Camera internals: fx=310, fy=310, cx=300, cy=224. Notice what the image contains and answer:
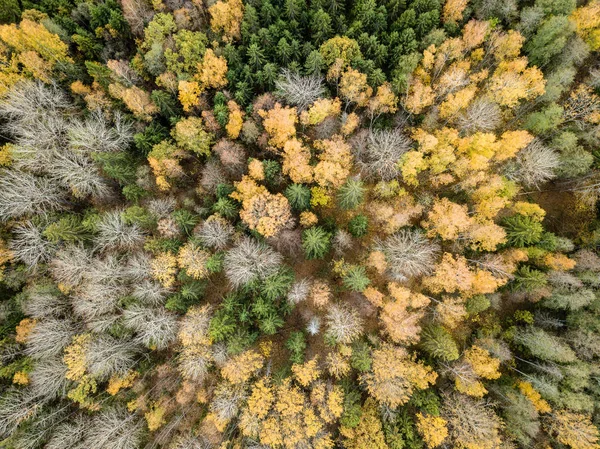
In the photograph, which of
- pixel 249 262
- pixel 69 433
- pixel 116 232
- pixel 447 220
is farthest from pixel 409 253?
pixel 69 433

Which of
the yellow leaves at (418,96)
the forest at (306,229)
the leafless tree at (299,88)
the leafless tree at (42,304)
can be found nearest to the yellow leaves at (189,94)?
the forest at (306,229)

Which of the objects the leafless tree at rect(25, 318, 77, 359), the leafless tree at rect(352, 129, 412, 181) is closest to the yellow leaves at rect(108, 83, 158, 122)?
the leafless tree at rect(352, 129, 412, 181)

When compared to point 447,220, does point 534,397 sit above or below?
below

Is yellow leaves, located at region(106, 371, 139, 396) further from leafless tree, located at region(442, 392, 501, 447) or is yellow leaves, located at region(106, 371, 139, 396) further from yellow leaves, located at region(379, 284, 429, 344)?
leafless tree, located at region(442, 392, 501, 447)

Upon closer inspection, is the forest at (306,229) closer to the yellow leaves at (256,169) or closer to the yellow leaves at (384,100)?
the yellow leaves at (256,169)

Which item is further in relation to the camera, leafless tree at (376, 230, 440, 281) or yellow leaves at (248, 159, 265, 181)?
yellow leaves at (248, 159, 265, 181)

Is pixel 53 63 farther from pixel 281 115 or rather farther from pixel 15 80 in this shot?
pixel 281 115

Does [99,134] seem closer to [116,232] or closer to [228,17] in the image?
[116,232]
